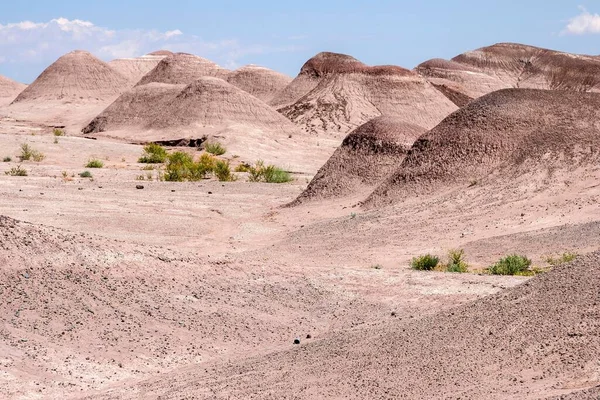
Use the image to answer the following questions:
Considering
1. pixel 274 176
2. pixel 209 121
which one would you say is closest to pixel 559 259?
pixel 274 176

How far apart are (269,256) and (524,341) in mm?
8232

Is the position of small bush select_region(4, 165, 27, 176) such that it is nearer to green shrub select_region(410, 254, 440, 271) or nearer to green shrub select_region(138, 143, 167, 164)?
green shrub select_region(138, 143, 167, 164)

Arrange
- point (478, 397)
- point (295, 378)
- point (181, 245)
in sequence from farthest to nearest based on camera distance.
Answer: point (181, 245) < point (295, 378) < point (478, 397)

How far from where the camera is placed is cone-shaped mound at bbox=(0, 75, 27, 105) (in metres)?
77.3

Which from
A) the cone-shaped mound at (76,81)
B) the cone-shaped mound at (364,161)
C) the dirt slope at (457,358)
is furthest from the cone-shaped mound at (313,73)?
the dirt slope at (457,358)

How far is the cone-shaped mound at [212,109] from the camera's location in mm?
44406

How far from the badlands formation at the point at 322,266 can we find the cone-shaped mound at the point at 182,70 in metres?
23.7

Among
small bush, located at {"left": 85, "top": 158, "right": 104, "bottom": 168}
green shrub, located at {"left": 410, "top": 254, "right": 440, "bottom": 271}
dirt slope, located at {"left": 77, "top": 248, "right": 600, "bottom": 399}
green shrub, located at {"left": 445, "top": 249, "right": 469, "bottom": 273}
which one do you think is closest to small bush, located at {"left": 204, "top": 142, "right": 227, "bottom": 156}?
small bush, located at {"left": 85, "top": 158, "right": 104, "bottom": 168}

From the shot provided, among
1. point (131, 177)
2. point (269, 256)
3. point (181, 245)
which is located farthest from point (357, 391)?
point (131, 177)

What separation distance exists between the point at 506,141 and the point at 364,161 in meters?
4.17

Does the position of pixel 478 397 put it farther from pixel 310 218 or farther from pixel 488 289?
pixel 310 218

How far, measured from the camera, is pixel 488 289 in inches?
480

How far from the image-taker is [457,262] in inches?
579

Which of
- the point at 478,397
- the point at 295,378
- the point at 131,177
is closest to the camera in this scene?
the point at 478,397
